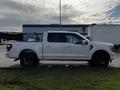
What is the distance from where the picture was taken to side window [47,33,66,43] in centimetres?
2008

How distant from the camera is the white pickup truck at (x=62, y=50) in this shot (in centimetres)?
1973

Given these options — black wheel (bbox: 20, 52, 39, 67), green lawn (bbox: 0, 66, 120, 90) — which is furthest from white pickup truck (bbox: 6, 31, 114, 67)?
green lawn (bbox: 0, 66, 120, 90)

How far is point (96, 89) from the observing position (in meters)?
11.7

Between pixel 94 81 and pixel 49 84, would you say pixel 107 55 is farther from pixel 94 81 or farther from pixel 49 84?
pixel 49 84

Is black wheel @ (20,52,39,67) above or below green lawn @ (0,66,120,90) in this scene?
above

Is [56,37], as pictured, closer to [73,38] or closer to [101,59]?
[73,38]

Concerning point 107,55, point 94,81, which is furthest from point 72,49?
point 94,81

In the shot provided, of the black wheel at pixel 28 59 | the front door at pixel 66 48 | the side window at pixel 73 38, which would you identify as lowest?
the black wheel at pixel 28 59

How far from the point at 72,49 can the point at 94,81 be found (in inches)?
247

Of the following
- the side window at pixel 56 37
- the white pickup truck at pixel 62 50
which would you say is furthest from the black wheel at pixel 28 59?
the side window at pixel 56 37

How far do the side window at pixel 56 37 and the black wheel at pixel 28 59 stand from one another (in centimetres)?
127

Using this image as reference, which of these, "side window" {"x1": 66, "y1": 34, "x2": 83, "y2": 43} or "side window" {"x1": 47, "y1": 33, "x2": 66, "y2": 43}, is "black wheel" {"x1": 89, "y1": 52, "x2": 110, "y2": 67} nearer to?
"side window" {"x1": 66, "y1": 34, "x2": 83, "y2": 43}

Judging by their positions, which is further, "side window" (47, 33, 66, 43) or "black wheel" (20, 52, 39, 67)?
"side window" (47, 33, 66, 43)

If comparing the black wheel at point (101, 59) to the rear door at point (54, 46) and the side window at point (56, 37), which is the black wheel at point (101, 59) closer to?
the rear door at point (54, 46)
